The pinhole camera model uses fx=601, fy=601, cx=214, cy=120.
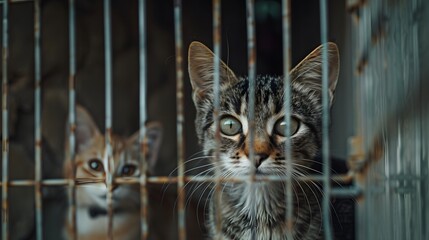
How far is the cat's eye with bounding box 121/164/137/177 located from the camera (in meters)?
2.23

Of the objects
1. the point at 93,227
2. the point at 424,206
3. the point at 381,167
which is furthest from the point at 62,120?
the point at 424,206

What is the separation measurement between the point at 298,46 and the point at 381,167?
112cm

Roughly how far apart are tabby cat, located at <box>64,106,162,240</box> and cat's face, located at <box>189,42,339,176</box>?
73 centimetres

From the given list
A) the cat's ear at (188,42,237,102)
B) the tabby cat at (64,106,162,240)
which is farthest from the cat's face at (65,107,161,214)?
the cat's ear at (188,42,237,102)

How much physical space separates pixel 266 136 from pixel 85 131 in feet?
3.70

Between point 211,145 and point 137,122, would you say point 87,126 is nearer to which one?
point 137,122

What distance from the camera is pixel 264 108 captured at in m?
1.44

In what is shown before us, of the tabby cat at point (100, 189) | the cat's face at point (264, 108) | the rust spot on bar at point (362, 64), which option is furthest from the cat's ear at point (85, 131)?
the rust spot on bar at point (362, 64)

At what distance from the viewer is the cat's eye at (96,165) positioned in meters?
2.18

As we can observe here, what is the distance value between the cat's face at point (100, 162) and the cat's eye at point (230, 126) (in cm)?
79

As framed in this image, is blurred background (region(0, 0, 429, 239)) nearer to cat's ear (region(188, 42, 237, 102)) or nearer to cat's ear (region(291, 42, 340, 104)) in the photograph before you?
cat's ear (region(291, 42, 340, 104))

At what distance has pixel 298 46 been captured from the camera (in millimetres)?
2080

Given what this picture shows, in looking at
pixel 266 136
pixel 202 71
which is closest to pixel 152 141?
pixel 202 71

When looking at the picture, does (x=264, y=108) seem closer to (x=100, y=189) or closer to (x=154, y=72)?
(x=100, y=189)
